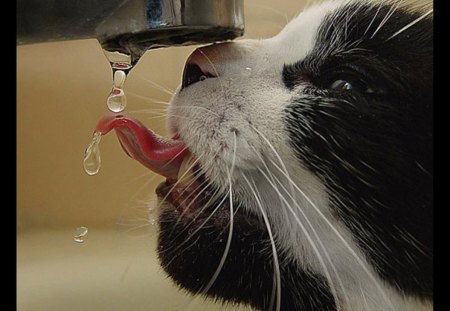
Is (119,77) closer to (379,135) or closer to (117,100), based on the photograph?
(117,100)

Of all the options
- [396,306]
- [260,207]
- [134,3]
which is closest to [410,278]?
[396,306]

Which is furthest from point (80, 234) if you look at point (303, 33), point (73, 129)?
point (303, 33)

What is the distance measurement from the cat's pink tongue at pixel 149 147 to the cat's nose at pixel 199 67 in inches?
2.0

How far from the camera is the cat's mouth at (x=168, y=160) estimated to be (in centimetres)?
59

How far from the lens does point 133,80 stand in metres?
0.72

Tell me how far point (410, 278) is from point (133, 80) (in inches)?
13.3

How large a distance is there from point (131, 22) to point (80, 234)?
32 centimetres

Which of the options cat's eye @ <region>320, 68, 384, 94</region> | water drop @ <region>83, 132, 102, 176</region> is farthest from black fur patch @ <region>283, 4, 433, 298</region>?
water drop @ <region>83, 132, 102, 176</region>

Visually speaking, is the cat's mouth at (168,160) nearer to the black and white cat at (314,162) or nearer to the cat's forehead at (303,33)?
the black and white cat at (314,162)

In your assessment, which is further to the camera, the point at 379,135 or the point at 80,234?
the point at 80,234

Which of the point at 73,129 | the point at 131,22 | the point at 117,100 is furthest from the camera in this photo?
the point at 73,129

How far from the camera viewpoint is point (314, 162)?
56cm

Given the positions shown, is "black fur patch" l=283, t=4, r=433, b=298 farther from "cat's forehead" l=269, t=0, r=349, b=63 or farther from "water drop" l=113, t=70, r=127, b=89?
"water drop" l=113, t=70, r=127, b=89
